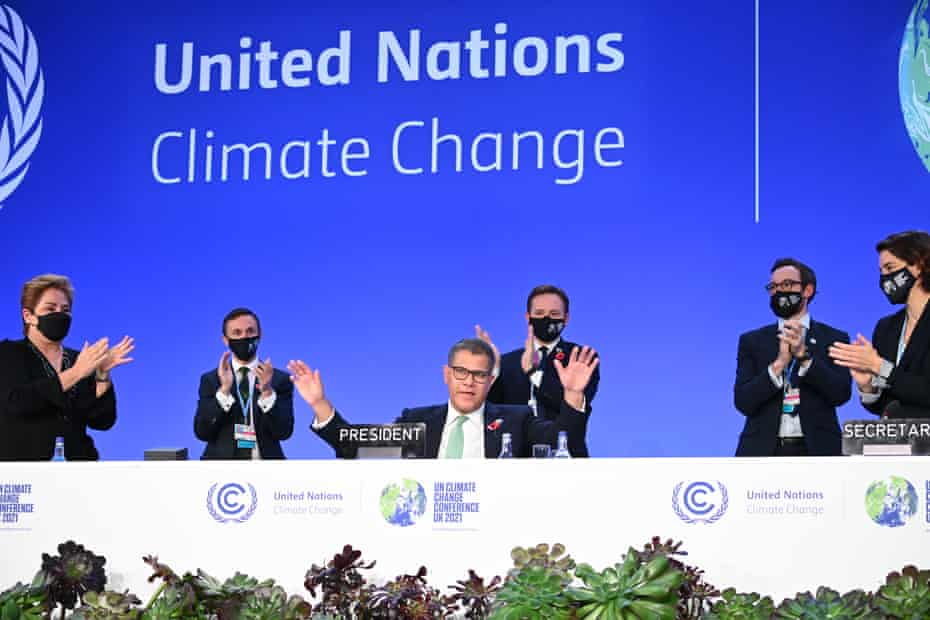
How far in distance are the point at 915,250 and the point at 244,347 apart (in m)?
2.55

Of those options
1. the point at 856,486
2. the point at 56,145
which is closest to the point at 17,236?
the point at 56,145

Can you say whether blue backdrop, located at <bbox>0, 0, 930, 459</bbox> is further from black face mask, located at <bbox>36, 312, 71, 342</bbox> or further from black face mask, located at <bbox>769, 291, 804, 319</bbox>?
black face mask, located at <bbox>36, 312, 71, 342</bbox>

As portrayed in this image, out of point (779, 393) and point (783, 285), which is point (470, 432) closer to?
point (779, 393)

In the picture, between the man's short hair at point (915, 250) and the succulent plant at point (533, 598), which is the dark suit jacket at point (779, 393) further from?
the succulent plant at point (533, 598)

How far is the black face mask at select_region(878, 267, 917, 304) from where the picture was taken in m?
4.66

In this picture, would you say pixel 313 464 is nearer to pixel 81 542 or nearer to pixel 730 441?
pixel 81 542

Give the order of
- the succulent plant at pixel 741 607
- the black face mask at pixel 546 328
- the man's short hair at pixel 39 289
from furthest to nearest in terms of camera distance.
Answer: the black face mask at pixel 546 328, the man's short hair at pixel 39 289, the succulent plant at pixel 741 607

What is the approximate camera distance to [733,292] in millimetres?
5395

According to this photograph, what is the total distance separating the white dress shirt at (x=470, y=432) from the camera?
437 cm

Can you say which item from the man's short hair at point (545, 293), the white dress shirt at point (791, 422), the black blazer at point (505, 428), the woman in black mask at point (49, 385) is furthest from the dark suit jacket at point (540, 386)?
the woman in black mask at point (49, 385)

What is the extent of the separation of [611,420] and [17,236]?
2.88 metres

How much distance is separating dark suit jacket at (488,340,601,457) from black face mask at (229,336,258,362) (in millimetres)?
953

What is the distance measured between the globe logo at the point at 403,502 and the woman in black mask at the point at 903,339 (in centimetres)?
187

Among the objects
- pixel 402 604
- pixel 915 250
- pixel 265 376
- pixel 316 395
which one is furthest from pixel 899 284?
pixel 402 604
